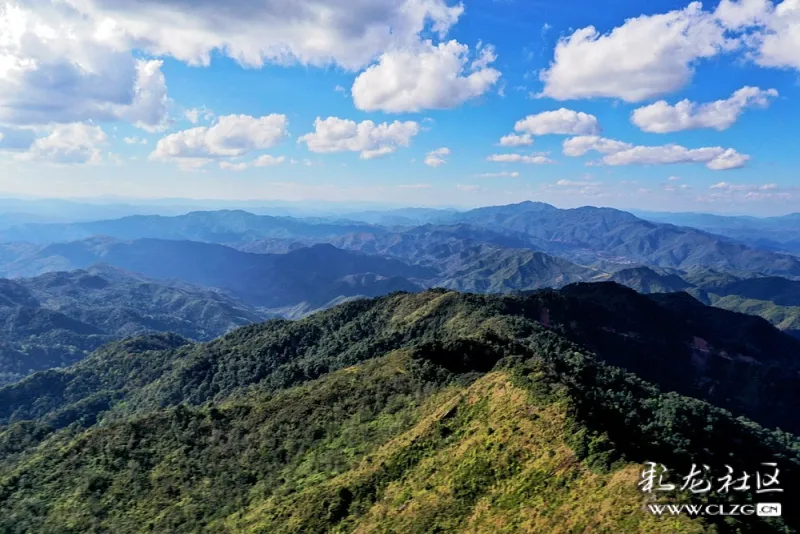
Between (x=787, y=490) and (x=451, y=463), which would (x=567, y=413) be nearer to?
(x=451, y=463)

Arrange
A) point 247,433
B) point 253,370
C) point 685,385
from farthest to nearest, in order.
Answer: point 685,385, point 253,370, point 247,433

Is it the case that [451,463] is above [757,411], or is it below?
above

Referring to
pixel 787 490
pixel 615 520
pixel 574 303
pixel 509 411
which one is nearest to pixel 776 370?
pixel 574 303

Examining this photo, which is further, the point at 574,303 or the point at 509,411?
the point at 574,303

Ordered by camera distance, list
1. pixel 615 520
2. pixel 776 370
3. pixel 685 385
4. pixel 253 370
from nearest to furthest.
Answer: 1. pixel 615 520
2. pixel 253 370
3. pixel 685 385
4. pixel 776 370

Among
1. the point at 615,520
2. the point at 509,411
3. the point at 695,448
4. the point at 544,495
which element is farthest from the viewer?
the point at 695,448

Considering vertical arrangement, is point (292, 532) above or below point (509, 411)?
below

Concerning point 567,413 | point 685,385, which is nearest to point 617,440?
point 567,413

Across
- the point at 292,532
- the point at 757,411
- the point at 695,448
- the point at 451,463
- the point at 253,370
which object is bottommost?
the point at 757,411

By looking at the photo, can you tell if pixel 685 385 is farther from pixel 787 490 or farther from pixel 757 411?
pixel 787 490
